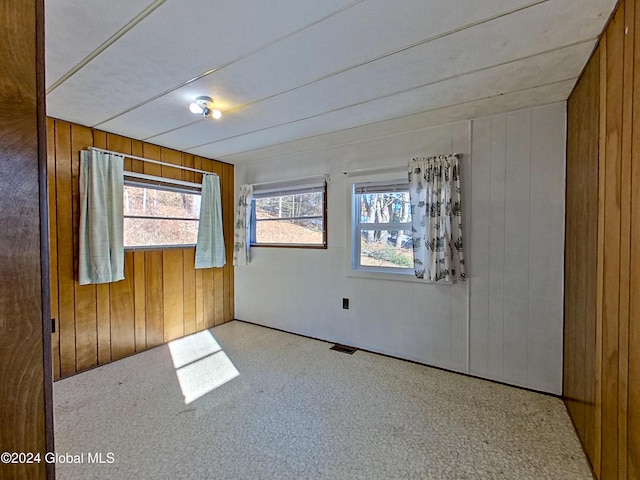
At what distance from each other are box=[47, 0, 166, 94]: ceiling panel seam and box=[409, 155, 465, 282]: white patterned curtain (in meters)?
2.22

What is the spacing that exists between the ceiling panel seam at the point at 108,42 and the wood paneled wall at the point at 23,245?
3.02 ft

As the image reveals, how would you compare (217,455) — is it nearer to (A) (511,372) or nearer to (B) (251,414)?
(B) (251,414)

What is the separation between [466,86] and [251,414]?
269 centimetres

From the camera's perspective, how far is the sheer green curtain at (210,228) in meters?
3.68

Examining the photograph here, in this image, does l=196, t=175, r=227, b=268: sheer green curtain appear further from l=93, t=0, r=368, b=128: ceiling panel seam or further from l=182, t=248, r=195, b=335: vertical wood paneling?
l=93, t=0, r=368, b=128: ceiling panel seam

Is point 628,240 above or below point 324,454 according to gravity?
above

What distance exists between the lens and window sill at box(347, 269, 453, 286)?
2786 millimetres

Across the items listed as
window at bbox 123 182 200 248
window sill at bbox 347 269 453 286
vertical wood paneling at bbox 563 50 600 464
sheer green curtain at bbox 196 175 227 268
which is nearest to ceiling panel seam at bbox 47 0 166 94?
window at bbox 123 182 200 248

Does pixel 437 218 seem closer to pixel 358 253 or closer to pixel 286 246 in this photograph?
pixel 358 253

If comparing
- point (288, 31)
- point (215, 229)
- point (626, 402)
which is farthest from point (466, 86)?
point (215, 229)

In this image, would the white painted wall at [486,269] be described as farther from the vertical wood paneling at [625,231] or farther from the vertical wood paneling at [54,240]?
the vertical wood paneling at [54,240]

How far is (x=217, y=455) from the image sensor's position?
5.47ft

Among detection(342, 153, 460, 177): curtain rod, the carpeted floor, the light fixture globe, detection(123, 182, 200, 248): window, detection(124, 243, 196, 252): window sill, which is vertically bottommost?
the carpeted floor

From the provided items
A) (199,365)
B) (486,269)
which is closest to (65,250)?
(199,365)
